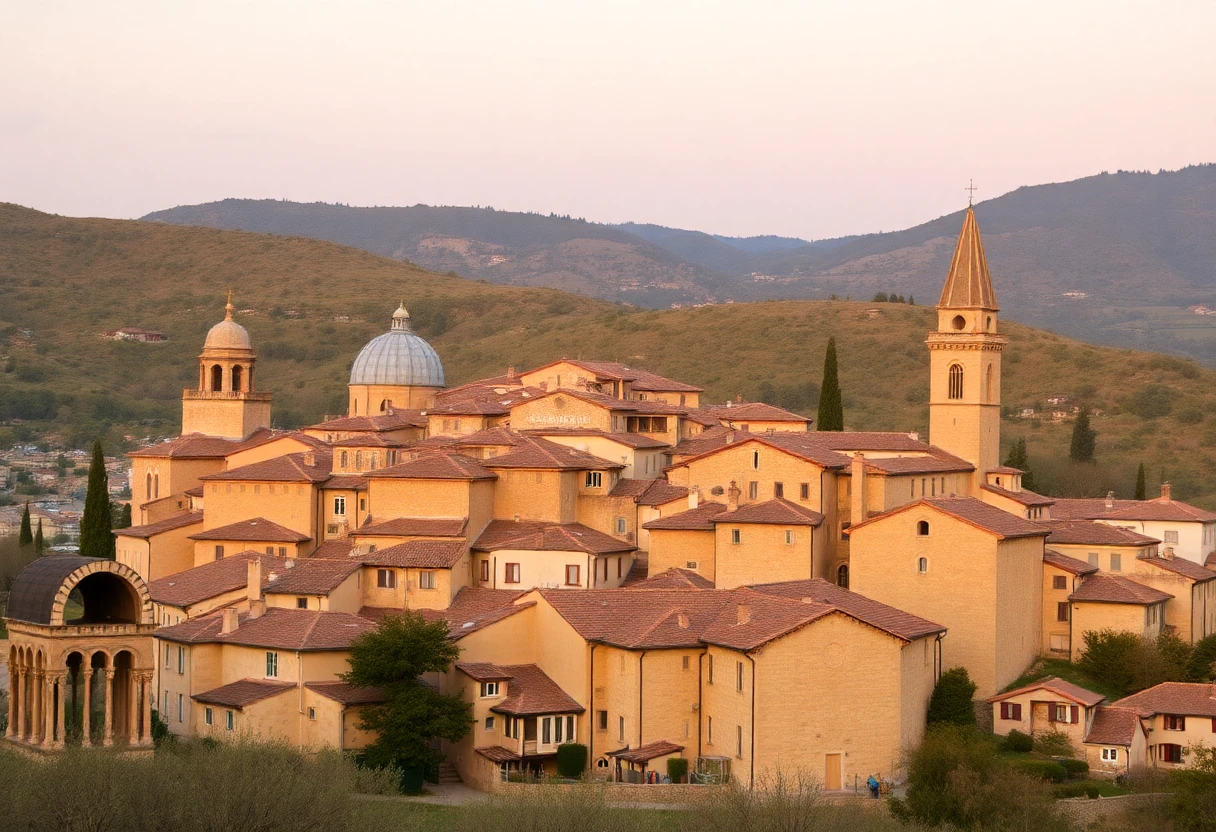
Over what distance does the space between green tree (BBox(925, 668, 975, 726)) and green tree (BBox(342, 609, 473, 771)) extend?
15.0 meters

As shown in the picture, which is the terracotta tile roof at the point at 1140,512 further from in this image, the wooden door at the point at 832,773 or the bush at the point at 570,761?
the bush at the point at 570,761

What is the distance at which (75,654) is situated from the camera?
49281 millimetres

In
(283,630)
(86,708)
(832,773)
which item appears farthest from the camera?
(283,630)

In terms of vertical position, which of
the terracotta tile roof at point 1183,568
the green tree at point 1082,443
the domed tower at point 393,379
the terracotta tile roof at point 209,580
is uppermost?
the domed tower at point 393,379

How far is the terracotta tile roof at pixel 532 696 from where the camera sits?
59.5m

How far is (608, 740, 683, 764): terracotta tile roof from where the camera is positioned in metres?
58.2

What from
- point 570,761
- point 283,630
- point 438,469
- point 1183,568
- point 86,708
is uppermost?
point 438,469

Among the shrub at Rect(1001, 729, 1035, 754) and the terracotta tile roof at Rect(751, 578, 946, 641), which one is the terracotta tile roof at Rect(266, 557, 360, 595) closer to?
the terracotta tile roof at Rect(751, 578, 946, 641)

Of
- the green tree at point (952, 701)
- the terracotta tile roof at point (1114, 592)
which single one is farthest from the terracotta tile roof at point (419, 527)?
the terracotta tile roof at point (1114, 592)

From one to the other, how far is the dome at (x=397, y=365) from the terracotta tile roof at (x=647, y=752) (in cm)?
3527

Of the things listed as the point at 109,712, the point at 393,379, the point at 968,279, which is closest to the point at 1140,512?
the point at 968,279

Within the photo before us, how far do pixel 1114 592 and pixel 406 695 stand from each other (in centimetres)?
2670

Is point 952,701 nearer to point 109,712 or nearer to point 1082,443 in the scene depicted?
point 109,712

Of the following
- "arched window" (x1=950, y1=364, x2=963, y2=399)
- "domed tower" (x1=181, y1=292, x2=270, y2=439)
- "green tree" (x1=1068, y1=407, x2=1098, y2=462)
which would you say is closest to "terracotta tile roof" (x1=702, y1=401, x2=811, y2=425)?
"arched window" (x1=950, y1=364, x2=963, y2=399)
